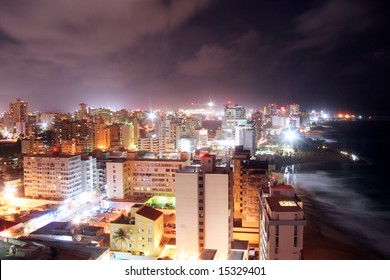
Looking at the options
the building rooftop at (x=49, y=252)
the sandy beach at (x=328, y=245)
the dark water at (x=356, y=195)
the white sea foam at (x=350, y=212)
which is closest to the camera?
the building rooftop at (x=49, y=252)

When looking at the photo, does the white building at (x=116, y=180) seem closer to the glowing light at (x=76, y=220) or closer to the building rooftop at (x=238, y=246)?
the glowing light at (x=76, y=220)

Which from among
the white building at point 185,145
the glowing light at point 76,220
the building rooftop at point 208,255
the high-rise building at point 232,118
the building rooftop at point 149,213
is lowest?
the glowing light at point 76,220

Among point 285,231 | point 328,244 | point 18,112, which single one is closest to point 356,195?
point 328,244

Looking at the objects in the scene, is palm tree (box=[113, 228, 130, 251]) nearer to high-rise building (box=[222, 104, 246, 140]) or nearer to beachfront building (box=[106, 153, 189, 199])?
beachfront building (box=[106, 153, 189, 199])

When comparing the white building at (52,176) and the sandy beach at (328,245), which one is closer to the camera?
the sandy beach at (328,245)

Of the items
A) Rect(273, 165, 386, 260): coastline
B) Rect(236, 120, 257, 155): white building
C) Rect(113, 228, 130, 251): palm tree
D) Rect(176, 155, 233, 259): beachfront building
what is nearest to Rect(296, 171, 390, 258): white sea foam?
Rect(273, 165, 386, 260): coastline

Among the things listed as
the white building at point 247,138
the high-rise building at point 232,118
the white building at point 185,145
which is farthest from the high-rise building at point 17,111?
the white building at point 247,138
